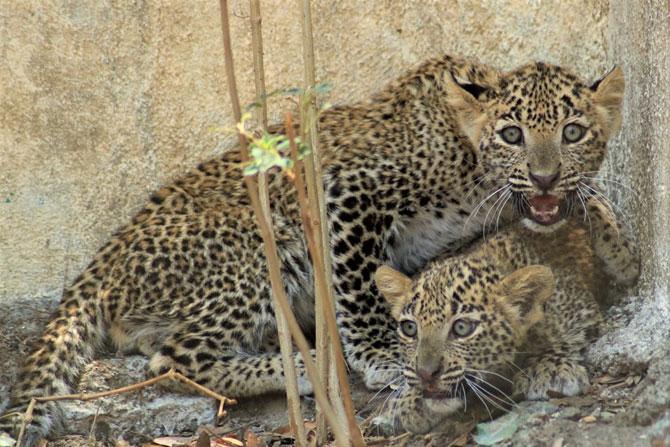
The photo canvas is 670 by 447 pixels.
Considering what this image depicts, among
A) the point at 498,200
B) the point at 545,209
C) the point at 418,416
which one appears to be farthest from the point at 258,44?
the point at 498,200

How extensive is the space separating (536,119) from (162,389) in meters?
Result: 3.13

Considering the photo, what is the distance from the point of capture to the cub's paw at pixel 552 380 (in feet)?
23.5

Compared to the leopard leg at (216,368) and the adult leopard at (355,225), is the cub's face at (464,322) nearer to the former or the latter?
the adult leopard at (355,225)

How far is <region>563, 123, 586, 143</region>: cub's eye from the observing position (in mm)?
8219

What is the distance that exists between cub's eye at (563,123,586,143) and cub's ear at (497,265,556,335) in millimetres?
1132

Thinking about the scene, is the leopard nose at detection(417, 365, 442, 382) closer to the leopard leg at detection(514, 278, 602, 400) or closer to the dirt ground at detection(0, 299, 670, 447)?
the dirt ground at detection(0, 299, 670, 447)

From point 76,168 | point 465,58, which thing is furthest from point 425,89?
point 76,168

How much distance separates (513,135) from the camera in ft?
27.3

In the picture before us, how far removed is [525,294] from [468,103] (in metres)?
1.76

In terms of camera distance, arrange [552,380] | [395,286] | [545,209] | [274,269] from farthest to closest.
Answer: [545,209] < [395,286] < [552,380] < [274,269]

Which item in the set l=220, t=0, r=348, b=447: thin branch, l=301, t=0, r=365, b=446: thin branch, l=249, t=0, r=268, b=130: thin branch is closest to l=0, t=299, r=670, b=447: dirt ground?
l=301, t=0, r=365, b=446: thin branch

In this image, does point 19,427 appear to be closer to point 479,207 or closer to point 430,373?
point 430,373

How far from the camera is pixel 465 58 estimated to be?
9633mm

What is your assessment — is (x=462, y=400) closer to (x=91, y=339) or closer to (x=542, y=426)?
(x=542, y=426)
